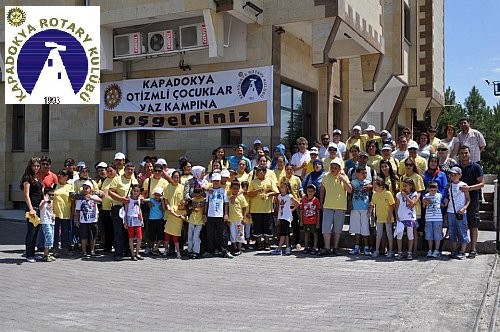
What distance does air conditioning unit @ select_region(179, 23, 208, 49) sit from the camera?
13828 millimetres

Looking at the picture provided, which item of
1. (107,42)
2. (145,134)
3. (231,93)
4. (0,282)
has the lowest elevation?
(0,282)

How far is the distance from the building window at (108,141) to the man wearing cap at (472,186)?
1060 centimetres

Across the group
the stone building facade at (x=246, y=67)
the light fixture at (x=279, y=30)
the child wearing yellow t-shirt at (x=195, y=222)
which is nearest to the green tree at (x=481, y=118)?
the stone building facade at (x=246, y=67)

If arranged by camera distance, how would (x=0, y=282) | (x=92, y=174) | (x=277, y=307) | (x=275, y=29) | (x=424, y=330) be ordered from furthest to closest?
(x=92, y=174), (x=275, y=29), (x=0, y=282), (x=277, y=307), (x=424, y=330)

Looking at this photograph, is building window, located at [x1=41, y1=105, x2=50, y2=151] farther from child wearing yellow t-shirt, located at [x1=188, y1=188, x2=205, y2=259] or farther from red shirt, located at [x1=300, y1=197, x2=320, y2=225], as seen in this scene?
red shirt, located at [x1=300, y1=197, x2=320, y2=225]

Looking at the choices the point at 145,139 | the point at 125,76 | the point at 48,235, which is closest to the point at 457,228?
the point at 48,235

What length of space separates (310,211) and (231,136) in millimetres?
5053

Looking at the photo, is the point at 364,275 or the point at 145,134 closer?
the point at 364,275

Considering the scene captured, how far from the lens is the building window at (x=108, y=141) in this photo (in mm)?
16406

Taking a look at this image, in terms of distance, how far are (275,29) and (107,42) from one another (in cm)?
483

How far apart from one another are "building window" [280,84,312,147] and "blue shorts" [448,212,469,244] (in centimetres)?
679

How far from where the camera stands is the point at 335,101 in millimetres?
18906

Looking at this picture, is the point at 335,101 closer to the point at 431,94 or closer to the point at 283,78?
the point at 283,78

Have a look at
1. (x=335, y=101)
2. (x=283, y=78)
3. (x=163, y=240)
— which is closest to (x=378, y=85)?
(x=335, y=101)
